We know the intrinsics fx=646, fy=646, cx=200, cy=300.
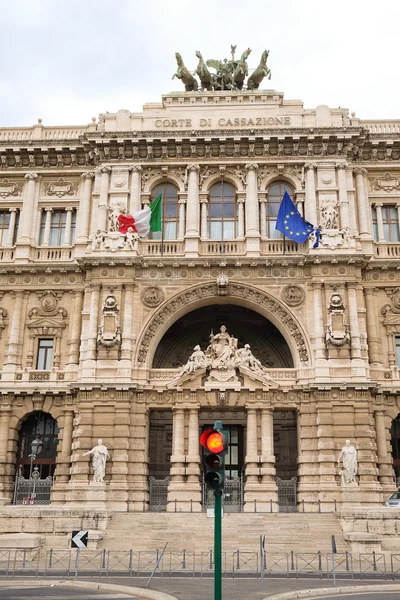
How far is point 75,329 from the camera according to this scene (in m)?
35.3

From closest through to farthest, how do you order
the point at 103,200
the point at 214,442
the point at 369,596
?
the point at 214,442 → the point at 369,596 → the point at 103,200

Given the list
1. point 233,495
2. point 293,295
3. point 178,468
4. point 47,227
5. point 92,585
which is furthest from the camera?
point 47,227

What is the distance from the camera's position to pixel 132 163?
37469mm

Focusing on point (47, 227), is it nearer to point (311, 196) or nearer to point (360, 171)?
point (311, 196)

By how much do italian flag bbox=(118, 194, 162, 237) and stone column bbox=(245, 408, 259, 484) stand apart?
1112cm

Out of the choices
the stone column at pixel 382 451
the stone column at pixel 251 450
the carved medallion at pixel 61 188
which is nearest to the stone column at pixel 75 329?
the carved medallion at pixel 61 188

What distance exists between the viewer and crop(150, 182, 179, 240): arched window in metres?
37.2

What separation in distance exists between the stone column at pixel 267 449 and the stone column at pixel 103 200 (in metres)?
13.6

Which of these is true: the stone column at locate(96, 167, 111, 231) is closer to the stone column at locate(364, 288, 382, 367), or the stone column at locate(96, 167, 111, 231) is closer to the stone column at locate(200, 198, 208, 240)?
the stone column at locate(200, 198, 208, 240)

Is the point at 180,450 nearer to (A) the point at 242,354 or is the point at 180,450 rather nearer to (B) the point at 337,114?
(A) the point at 242,354

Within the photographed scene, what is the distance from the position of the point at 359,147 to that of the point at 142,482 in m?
22.3

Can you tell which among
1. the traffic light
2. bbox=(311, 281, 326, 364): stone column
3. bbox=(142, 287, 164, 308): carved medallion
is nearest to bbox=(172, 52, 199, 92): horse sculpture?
bbox=(142, 287, 164, 308): carved medallion

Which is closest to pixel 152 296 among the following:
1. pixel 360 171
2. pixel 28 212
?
pixel 28 212

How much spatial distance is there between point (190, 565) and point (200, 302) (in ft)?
52.0
